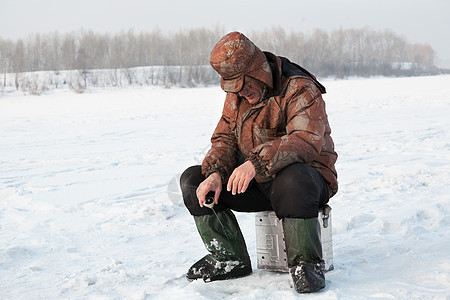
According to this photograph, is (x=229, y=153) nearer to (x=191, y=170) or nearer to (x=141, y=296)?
(x=191, y=170)

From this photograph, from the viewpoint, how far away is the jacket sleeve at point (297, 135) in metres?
2.15

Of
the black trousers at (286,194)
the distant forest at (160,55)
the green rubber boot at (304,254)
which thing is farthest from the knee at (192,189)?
the distant forest at (160,55)

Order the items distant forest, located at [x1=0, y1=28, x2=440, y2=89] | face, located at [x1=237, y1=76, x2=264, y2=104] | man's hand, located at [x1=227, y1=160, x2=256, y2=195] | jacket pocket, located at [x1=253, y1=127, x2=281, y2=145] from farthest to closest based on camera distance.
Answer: distant forest, located at [x1=0, y1=28, x2=440, y2=89], jacket pocket, located at [x1=253, y1=127, x2=281, y2=145], face, located at [x1=237, y1=76, x2=264, y2=104], man's hand, located at [x1=227, y1=160, x2=256, y2=195]

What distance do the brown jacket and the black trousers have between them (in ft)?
0.16

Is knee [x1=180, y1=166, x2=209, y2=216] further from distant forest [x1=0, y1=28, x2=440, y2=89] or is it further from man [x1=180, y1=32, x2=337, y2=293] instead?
distant forest [x1=0, y1=28, x2=440, y2=89]

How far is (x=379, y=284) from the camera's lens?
91.7 inches

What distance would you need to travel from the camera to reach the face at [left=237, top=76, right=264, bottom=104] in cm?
225

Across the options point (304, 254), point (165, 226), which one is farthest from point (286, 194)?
point (165, 226)

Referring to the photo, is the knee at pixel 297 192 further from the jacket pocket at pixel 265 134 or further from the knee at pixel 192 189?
the knee at pixel 192 189

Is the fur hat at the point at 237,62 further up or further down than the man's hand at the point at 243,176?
further up

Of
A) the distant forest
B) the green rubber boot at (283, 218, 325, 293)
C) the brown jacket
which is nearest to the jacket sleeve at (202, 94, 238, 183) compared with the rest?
the brown jacket

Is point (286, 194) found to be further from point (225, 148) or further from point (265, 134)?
point (225, 148)

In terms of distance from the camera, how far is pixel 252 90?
2.28 metres

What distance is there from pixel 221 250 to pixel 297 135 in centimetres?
71
